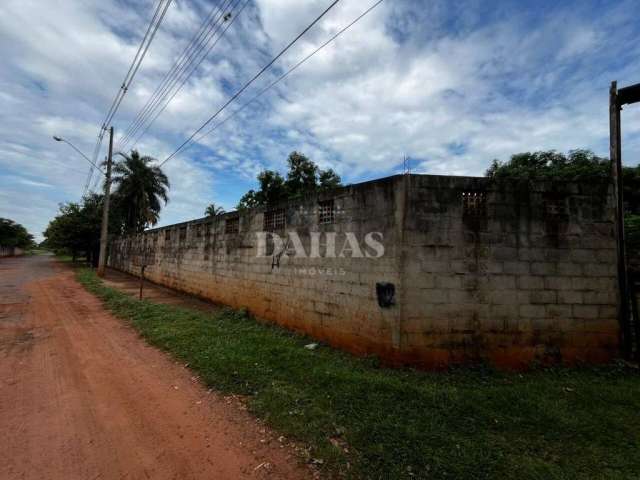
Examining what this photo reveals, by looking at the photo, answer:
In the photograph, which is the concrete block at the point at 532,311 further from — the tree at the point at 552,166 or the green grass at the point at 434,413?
the tree at the point at 552,166

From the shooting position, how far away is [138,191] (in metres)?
23.7

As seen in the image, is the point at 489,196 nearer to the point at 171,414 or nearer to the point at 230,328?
the point at 171,414

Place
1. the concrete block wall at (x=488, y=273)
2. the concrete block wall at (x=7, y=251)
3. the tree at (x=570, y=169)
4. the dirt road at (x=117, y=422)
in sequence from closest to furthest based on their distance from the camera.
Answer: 1. the dirt road at (x=117, y=422)
2. the concrete block wall at (x=488, y=273)
3. the tree at (x=570, y=169)
4. the concrete block wall at (x=7, y=251)

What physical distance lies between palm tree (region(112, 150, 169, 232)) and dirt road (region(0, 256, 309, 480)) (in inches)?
860

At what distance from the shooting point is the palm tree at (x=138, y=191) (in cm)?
2305

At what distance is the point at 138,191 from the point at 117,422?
25267mm

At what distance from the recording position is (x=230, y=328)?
600 centimetres

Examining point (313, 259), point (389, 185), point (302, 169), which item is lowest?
point (313, 259)

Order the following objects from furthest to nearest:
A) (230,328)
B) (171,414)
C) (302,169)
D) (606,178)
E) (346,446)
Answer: (302,169) → (230,328) → (606,178) → (171,414) → (346,446)

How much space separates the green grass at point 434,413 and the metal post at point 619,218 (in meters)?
0.56

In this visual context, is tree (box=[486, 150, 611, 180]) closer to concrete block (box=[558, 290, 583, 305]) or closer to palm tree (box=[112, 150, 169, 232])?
concrete block (box=[558, 290, 583, 305])

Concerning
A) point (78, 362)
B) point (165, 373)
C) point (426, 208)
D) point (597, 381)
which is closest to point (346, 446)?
point (165, 373)

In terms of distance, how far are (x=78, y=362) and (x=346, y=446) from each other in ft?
13.1

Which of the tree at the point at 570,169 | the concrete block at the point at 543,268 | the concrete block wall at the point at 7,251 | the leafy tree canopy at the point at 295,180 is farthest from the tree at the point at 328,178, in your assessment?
the concrete block wall at the point at 7,251
